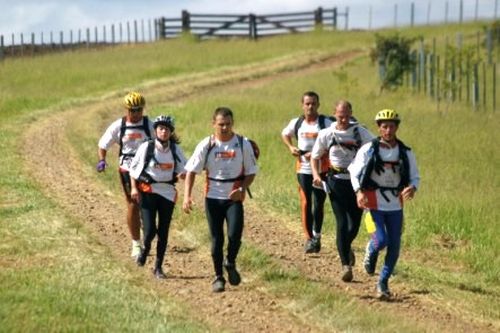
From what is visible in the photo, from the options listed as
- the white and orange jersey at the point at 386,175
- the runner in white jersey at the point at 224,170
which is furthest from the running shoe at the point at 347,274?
the runner in white jersey at the point at 224,170

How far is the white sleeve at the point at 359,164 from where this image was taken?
9.75 metres

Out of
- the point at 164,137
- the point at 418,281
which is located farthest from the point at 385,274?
the point at 164,137

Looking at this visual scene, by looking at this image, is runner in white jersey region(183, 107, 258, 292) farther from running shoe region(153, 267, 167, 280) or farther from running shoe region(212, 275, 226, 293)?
running shoe region(153, 267, 167, 280)

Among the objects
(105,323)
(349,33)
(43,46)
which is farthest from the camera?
(349,33)

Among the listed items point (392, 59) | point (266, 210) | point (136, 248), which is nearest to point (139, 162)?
point (136, 248)

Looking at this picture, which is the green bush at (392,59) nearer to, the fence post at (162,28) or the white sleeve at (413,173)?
the fence post at (162,28)

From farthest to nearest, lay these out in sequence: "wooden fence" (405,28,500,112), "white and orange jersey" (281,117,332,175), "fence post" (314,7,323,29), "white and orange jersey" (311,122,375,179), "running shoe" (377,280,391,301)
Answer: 1. "fence post" (314,7,323,29)
2. "wooden fence" (405,28,500,112)
3. "white and orange jersey" (281,117,332,175)
4. "white and orange jersey" (311,122,375,179)
5. "running shoe" (377,280,391,301)

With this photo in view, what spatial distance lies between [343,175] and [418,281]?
1389 millimetres

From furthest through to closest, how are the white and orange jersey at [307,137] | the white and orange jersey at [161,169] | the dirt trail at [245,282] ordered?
the white and orange jersey at [307,137] → the white and orange jersey at [161,169] → the dirt trail at [245,282]

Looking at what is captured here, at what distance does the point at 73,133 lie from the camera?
2288cm

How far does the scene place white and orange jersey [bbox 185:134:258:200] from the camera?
32.1ft

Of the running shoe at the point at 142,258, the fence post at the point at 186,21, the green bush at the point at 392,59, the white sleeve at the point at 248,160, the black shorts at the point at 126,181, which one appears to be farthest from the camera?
the fence post at the point at 186,21

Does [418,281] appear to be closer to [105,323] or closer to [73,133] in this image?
[105,323]

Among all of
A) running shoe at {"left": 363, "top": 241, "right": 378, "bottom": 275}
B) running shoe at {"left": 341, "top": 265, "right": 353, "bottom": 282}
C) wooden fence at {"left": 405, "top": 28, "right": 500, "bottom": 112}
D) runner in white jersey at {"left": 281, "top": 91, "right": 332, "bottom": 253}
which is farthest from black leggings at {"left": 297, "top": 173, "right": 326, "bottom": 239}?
wooden fence at {"left": 405, "top": 28, "right": 500, "bottom": 112}
